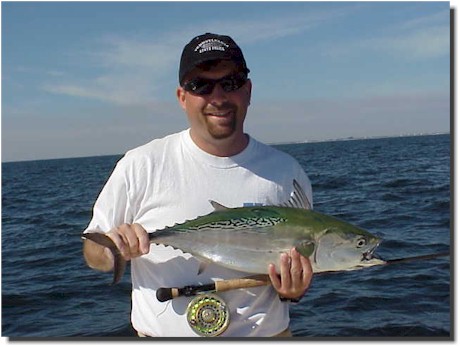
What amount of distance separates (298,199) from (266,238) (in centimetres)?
33

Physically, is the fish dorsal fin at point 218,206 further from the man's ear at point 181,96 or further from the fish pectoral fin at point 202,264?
the man's ear at point 181,96

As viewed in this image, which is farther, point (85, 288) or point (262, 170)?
point (85, 288)

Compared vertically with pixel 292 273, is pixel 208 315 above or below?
below

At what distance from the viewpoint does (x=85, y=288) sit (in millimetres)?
9891

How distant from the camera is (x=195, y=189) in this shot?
316cm

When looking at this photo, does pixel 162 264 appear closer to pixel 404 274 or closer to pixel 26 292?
pixel 404 274

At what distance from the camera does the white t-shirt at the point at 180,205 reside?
311 cm

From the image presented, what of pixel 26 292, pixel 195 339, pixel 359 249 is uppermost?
pixel 359 249

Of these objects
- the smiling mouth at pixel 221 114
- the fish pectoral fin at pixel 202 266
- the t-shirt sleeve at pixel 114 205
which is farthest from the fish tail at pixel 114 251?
the smiling mouth at pixel 221 114

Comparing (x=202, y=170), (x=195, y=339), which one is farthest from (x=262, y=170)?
(x=195, y=339)

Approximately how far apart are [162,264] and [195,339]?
489 millimetres

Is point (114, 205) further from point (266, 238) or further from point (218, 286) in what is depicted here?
point (266, 238)

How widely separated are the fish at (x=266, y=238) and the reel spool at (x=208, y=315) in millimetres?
197

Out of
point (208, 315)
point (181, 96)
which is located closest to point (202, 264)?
point (208, 315)
